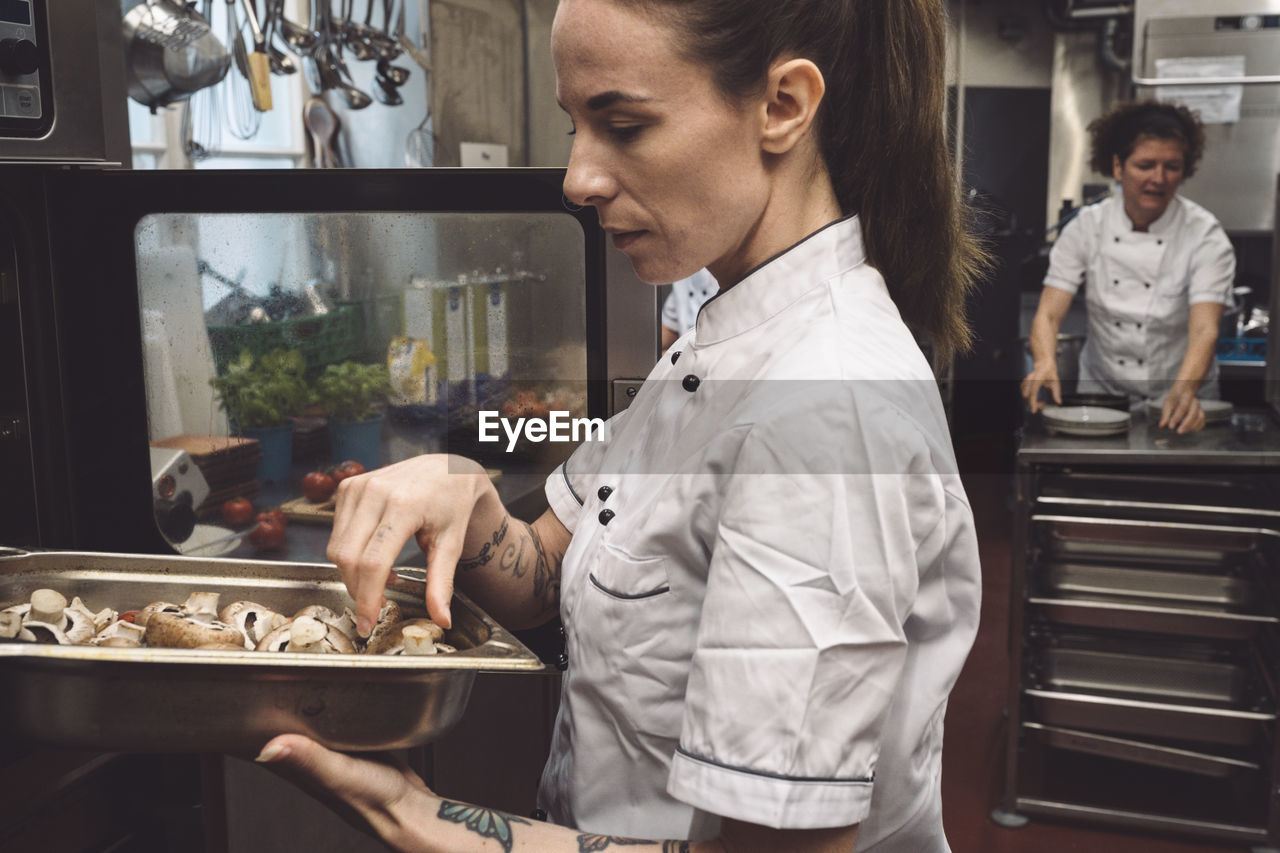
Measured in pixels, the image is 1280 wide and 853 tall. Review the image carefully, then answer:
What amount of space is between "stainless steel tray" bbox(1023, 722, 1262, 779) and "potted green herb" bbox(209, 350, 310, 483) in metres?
1.94

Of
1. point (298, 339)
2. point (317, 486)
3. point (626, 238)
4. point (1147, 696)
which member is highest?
point (626, 238)

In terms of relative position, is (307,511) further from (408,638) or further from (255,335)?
(408,638)

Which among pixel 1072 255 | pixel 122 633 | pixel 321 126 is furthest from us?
pixel 321 126

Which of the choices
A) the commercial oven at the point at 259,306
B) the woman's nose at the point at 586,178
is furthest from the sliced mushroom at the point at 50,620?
the woman's nose at the point at 586,178

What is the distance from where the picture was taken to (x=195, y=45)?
2.44 metres

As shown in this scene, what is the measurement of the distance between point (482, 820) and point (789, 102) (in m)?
0.61

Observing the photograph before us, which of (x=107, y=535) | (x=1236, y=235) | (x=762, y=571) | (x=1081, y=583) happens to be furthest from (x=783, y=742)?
(x=1236, y=235)

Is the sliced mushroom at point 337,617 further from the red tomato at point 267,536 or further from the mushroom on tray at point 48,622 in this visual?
the red tomato at point 267,536

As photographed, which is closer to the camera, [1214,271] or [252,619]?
[252,619]

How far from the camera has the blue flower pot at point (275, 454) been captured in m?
1.68

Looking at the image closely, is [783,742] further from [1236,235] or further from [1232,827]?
[1236,235]

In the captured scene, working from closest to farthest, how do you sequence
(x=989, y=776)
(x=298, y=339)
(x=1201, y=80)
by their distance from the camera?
(x=298, y=339) < (x=989, y=776) < (x=1201, y=80)

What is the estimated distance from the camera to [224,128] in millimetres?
4328

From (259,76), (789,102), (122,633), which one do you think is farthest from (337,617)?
(259,76)
